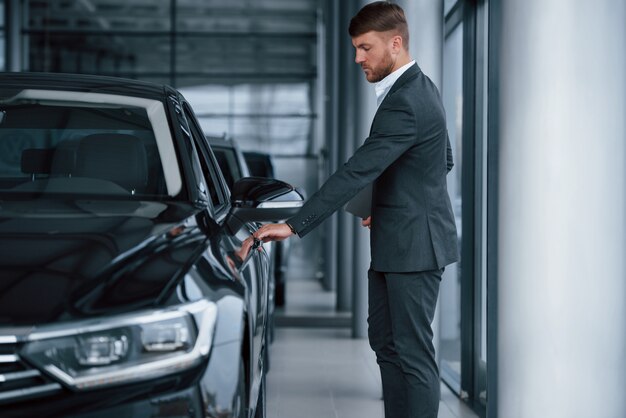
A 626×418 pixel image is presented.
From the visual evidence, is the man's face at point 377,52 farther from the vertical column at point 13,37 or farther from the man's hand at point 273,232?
the vertical column at point 13,37

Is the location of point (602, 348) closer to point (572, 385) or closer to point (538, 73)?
point (572, 385)

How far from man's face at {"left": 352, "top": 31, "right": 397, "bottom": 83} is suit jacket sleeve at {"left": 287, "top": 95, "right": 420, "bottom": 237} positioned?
15 cm

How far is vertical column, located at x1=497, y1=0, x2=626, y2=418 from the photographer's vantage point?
3354mm

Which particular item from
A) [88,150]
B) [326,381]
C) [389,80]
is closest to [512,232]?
[389,80]

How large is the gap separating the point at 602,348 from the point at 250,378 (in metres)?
1.31

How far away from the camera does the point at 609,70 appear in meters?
3.34

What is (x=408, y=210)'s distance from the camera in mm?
3551

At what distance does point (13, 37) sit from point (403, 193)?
550 inches

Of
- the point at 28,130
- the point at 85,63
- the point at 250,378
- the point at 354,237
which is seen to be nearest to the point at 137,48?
the point at 85,63

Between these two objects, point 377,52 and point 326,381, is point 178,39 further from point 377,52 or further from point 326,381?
point 377,52

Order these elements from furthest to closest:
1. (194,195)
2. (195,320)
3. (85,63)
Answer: (85,63), (194,195), (195,320)

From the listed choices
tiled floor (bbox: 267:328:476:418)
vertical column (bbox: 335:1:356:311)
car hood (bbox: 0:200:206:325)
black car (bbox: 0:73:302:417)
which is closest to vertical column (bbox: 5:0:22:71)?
vertical column (bbox: 335:1:356:311)

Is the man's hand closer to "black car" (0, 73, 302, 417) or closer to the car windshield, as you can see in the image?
"black car" (0, 73, 302, 417)

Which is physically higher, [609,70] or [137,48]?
[137,48]
